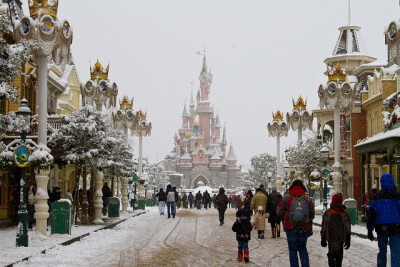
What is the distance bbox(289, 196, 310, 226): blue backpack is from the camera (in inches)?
387

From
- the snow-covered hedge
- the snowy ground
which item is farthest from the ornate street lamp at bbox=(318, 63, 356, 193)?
the snow-covered hedge

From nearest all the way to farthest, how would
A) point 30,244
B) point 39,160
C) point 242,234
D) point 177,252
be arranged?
1. point 242,234
2. point 177,252
3. point 30,244
4. point 39,160

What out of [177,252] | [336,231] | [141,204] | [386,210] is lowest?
[141,204]

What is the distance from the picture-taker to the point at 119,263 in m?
12.3

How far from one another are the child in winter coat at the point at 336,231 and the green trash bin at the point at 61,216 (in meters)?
9.97

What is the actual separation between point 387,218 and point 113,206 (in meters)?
21.9

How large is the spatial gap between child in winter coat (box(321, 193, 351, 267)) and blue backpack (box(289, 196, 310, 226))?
366 millimetres

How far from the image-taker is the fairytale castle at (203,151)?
15188 cm

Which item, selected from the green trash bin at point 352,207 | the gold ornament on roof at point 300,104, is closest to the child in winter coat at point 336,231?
the green trash bin at point 352,207

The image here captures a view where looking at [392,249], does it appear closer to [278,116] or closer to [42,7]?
[42,7]

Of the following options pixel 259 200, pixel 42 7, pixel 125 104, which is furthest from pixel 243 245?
pixel 125 104

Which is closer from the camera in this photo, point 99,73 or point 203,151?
point 99,73

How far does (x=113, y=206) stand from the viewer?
30.0 metres

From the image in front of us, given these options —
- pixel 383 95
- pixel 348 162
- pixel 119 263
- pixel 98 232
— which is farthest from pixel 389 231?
pixel 348 162
